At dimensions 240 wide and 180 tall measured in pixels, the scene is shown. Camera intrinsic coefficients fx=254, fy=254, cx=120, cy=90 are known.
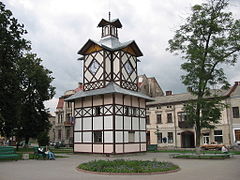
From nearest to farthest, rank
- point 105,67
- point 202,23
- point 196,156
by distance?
point 196,156 → point 202,23 → point 105,67

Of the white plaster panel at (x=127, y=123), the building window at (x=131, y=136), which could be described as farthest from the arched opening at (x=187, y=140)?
the white plaster panel at (x=127, y=123)

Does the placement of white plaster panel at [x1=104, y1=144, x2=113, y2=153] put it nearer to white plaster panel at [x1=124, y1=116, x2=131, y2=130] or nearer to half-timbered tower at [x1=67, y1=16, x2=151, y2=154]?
half-timbered tower at [x1=67, y1=16, x2=151, y2=154]

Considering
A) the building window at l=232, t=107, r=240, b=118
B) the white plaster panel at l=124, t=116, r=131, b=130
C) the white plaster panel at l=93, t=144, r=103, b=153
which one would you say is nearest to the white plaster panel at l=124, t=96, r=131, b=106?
the white plaster panel at l=124, t=116, r=131, b=130

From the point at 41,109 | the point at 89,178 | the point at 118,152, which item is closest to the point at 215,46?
the point at 118,152

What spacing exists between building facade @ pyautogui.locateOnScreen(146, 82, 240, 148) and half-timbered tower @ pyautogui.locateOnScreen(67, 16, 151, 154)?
47.4 feet

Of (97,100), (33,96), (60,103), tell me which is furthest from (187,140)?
(60,103)

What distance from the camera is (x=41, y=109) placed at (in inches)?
1457

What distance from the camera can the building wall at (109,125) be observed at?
80.8ft

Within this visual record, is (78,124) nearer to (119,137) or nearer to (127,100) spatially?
(119,137)

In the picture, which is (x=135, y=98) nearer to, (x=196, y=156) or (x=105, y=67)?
(x=105, y=67)

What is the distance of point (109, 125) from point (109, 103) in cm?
217

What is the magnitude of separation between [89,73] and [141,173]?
18.1 meters

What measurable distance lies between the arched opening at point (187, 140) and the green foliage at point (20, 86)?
22.9m

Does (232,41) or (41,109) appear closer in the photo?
(232,41)
